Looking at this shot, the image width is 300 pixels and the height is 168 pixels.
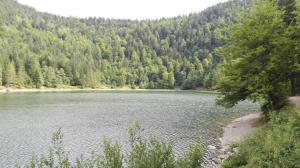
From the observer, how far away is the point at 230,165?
1878 centimetres

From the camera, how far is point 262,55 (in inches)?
1314

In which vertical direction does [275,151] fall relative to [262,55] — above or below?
below

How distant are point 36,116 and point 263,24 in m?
39.6

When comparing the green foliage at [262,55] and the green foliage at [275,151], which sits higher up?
the green foliage at [262,55]

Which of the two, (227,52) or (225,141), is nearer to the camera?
(225,141)

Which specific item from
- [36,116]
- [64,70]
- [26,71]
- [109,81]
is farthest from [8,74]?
[36,116]

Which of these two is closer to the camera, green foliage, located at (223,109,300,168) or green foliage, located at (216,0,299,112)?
green foliage, located at (223,109,300,168)

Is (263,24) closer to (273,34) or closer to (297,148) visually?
(273,34)

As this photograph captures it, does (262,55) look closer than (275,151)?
No

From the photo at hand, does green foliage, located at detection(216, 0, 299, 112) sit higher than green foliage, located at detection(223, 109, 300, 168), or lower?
higher

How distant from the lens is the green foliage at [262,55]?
1272 inches

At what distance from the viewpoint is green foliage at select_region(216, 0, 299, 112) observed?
106ft

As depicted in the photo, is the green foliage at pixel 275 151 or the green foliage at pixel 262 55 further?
the green foliage at pixel 262 55

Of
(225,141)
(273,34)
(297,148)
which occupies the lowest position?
(225,141)
